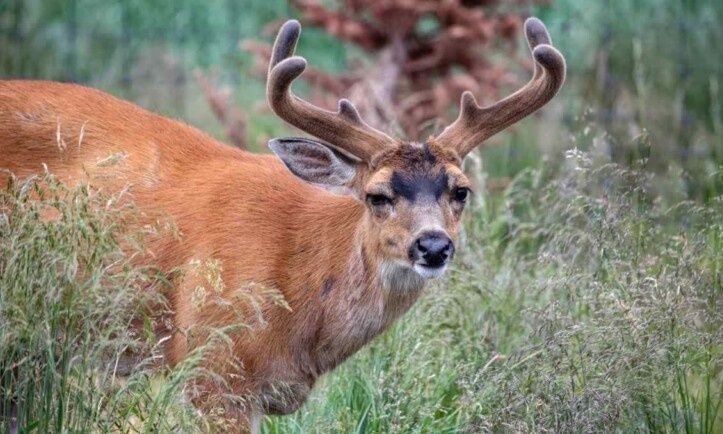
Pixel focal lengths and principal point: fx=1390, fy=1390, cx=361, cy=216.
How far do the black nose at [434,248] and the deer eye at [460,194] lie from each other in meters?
0.31

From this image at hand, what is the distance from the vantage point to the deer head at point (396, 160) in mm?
5402

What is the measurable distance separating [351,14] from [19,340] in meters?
6.41

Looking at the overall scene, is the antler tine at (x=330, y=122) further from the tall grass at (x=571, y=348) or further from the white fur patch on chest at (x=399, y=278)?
the tall grass at (x=571, y=348)

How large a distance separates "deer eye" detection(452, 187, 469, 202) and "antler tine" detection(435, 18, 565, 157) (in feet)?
0.66

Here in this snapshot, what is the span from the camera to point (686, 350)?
5270 millimetres

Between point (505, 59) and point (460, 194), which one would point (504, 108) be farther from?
point (505, 59)

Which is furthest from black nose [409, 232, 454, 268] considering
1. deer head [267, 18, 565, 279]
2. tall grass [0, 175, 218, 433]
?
tall grass [0, 175, 218, 433]

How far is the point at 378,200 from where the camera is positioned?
554cm

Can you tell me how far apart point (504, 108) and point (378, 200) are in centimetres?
70

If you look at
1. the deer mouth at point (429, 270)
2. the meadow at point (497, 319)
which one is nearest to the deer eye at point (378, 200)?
the deer mouth at point (429, 270)

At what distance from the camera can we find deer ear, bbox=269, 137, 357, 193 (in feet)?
18.4

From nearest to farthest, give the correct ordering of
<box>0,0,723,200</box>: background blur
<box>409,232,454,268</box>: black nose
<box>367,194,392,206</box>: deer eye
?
<box>409,232,454,268</box>: black nose < <box>367,194,392,206</box>: deer eye < <box>0,0,723,200</box>: background blur

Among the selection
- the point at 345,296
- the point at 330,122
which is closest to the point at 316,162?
the point at 330,122

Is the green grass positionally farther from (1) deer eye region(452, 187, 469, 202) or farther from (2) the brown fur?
(1) deer eye region(452, 187, 469, 202)
